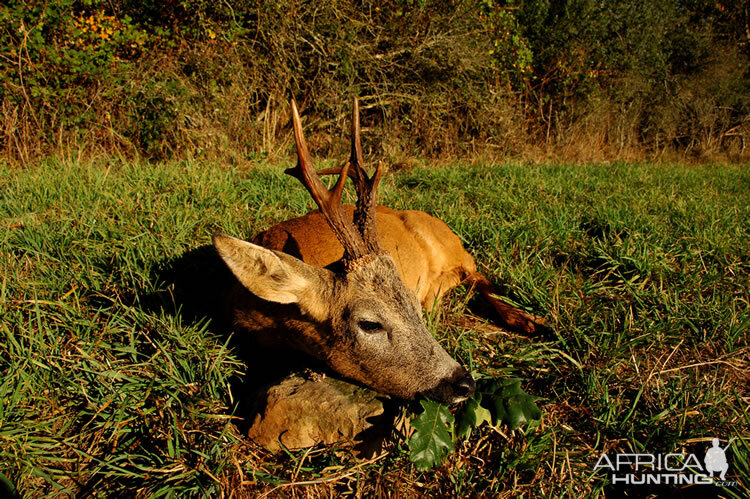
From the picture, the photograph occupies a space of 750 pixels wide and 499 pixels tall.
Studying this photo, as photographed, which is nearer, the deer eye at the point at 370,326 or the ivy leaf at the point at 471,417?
the ivy leaf at the point at 471,417

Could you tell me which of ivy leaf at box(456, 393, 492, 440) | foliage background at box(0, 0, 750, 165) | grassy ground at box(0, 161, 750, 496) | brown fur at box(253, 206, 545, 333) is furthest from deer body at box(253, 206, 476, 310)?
foliage background at box(0, 0, 750, 165)

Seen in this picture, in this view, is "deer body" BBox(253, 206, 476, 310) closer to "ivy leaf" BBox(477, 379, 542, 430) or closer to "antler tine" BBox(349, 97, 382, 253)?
"antler tine" BBox(349, 97, 382, 253)

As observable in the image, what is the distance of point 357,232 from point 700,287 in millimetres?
2696

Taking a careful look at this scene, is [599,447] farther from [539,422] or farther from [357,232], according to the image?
[357,232]

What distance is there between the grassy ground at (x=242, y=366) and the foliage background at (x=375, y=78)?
7.36 ft

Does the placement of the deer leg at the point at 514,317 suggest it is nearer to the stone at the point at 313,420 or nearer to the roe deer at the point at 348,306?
the roe deer at the point at 348,306

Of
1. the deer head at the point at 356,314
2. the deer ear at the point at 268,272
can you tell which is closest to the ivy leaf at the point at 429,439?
the deer head at the point at 356,314

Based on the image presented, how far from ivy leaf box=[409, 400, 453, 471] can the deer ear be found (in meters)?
0.79

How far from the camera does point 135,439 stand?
6.65 ft

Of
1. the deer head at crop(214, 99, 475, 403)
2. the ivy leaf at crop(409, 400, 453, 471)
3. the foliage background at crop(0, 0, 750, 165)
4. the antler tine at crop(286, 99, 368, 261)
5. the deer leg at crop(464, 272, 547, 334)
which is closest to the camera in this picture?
the ivy leaf at crop(409, 400, 453, 471)

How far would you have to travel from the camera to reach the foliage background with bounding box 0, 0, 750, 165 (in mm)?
6316

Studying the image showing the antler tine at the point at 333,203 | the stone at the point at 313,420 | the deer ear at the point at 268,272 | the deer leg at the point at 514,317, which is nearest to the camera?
the deer ear at the point at 268,272

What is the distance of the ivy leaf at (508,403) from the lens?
1975 mm

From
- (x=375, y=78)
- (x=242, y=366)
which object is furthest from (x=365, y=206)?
(x=375, y=78)
